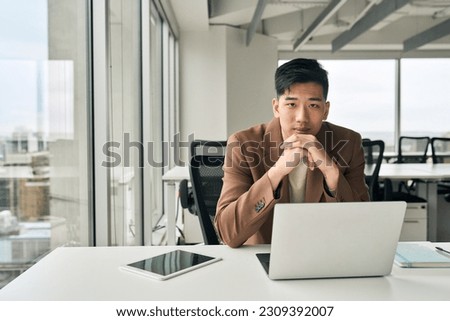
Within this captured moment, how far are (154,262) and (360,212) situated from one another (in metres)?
0.58

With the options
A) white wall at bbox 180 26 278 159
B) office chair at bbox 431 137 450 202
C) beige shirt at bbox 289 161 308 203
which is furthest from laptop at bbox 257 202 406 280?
white wall at bbox 180 26 278 159

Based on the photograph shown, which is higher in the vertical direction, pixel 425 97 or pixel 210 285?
pixel 425 97

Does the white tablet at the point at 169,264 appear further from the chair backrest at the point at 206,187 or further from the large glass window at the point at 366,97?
the large glass window at the point at 366,97

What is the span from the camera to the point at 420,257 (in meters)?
1.28

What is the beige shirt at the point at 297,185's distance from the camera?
1.55m

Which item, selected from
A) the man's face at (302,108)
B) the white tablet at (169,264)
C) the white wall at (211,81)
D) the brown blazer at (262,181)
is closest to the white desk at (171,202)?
the brown blazer at (262,181)

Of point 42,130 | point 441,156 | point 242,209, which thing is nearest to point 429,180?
point 441,156

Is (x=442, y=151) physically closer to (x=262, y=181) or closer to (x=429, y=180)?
(x=429, y=180)

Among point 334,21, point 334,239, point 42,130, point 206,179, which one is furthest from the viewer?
point 334,21

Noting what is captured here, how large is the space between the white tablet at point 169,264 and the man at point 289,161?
0.17 metres

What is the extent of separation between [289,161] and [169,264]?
49cm

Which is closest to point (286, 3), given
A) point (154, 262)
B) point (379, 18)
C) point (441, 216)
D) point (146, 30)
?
point (379, 18)

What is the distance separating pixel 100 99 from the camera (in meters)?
2.20

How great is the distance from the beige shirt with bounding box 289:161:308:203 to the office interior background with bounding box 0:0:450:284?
344 millimetres
